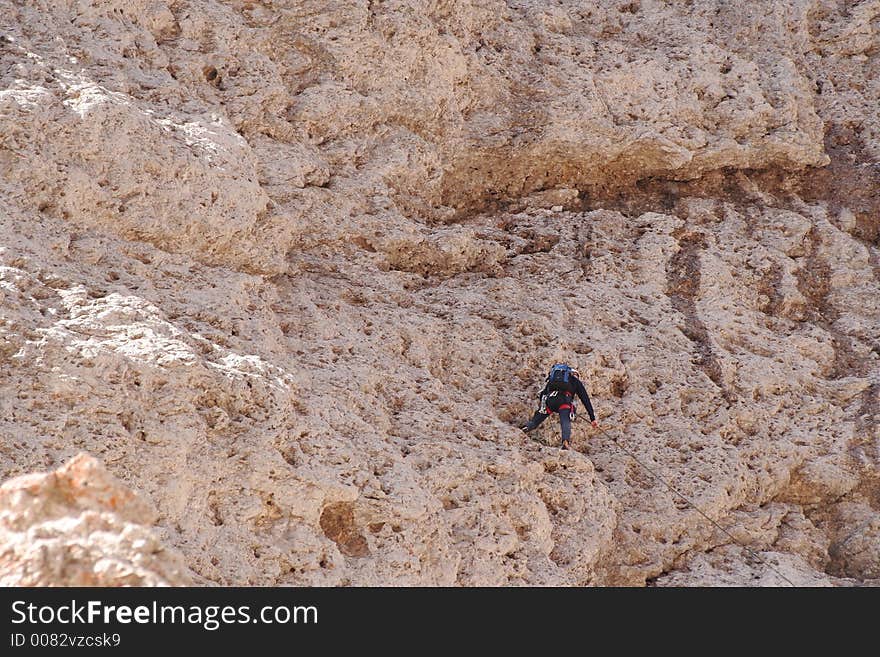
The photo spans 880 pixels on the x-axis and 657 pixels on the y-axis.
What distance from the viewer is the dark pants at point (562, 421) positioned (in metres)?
8.46

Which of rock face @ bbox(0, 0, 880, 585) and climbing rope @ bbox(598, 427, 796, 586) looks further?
climbing rope @ bbox(598, 427, 796, 586)

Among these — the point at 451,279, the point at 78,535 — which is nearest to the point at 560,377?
the point at 451,279

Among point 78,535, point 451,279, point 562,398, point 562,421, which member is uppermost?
point 451,279

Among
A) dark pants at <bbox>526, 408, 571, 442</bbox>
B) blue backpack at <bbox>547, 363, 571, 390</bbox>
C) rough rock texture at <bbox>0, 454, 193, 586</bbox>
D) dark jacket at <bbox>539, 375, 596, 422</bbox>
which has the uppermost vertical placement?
blue backpack at <bbox>547, 363, 571, 390</bbox>

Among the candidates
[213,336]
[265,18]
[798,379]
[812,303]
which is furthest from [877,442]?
[265,18]

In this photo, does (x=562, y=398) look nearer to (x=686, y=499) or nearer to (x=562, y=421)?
(x=562, y=421)

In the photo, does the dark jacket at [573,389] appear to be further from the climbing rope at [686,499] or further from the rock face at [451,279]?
the climbing rope at [686,499]

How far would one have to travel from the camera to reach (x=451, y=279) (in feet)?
32.2

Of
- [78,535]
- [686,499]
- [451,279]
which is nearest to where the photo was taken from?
[78,535]

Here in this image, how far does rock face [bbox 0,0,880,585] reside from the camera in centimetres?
690

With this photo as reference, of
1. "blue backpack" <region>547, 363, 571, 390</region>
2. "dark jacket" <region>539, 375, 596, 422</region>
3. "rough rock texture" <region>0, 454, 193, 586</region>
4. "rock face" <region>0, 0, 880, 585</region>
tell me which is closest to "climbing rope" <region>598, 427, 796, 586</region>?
"rock face" <region>0, 0, 880, 585</region>

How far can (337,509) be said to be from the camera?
718 centimetres

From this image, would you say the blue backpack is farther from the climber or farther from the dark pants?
the dark pants

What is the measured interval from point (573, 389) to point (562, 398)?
13 cm
